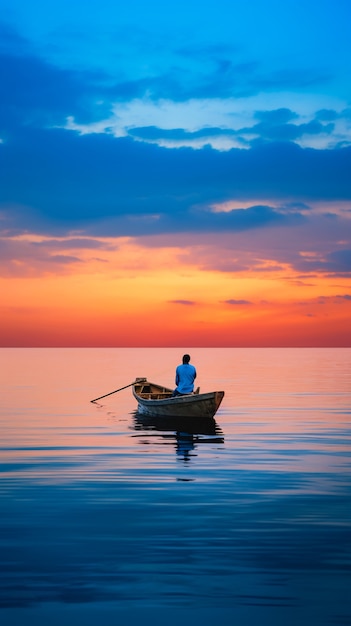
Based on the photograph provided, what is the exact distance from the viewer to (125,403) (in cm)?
5744

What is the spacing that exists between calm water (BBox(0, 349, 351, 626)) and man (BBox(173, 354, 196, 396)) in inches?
123

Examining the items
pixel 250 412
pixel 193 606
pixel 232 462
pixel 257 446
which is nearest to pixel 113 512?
pixel 193 606

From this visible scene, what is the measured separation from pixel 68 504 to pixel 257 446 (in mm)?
12752

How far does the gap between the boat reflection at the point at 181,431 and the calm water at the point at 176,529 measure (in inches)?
8.1

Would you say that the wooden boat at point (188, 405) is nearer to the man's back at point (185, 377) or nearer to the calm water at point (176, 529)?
the man's back at point (185, 377)

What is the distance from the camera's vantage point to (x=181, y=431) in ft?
110

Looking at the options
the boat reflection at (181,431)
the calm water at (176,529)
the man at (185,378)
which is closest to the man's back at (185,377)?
the man at (185,378)

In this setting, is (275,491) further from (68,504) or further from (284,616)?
(284,616)

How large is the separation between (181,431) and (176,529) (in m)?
18.5

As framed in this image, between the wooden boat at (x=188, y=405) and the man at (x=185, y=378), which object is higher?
the man at (x=185, y=378)

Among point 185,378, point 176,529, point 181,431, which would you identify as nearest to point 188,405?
point 185,378

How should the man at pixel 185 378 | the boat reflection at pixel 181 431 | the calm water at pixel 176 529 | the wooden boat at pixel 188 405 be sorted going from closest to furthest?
the calm water at pixel 176 529, the boat reflection at pixel 181 431, the wooden boat at pixel 188 405, the man at pixel 185 378

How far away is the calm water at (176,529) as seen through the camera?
1073 cm

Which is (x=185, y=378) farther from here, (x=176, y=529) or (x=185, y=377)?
(x=176, y=529)
